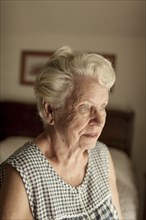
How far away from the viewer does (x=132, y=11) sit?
2.46 meters

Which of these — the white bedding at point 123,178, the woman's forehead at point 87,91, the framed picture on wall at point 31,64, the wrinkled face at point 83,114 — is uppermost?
the framed picture on wall at point 31,64

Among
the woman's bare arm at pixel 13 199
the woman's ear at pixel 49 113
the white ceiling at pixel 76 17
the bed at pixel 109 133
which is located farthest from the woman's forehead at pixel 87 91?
the white ceiling at pixel 76 17

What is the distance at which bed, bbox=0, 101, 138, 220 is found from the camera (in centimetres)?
221

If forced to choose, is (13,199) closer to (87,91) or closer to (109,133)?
(87,91)

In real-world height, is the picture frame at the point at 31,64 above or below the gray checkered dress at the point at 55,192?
above

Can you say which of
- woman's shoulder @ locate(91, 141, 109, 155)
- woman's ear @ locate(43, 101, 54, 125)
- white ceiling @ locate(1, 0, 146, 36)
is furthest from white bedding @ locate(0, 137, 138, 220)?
white ceiling @ locate(1, 0, 146, 36)

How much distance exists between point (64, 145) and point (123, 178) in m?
1.17

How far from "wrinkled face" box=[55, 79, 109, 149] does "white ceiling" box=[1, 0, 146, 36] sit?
58.2 inches

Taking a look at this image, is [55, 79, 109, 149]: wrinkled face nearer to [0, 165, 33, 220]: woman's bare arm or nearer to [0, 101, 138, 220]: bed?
[0, 165, 33, 220]: woman's bare arm

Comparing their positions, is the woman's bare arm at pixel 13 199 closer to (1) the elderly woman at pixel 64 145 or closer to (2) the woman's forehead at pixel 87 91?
(1) the elderly woman at pixel 64 145

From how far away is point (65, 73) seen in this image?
111 cm

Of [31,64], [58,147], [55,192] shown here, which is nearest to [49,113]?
[58,147]

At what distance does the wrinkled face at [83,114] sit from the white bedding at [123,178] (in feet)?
2.69

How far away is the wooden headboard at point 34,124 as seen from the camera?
2664 mm
